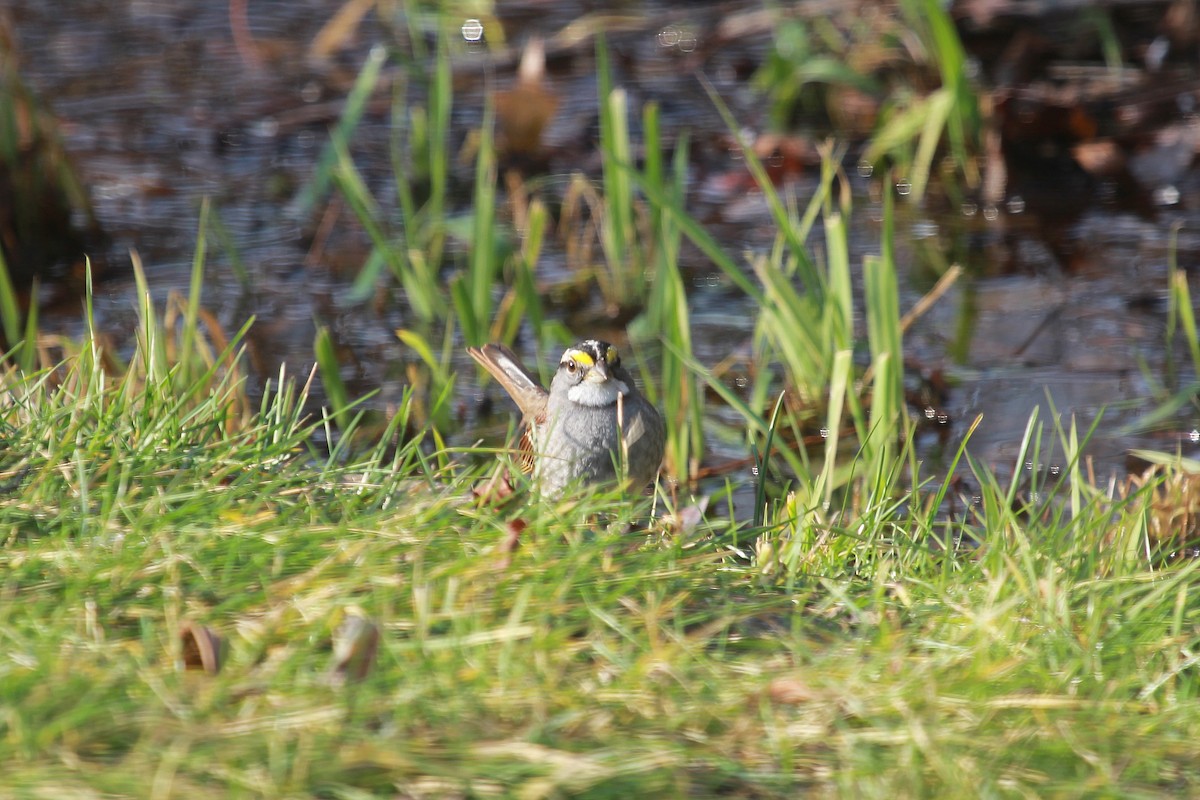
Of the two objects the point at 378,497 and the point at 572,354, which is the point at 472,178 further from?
the point at 378,497

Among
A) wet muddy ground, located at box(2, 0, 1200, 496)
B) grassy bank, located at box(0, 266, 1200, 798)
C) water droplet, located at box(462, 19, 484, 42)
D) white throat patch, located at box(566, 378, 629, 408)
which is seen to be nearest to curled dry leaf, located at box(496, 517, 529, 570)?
grassy bank, located at box(0, 266, 1200, 798)

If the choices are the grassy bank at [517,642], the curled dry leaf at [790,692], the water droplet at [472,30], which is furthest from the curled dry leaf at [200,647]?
the water droplet at [472,30]

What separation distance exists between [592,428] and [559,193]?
3287mm

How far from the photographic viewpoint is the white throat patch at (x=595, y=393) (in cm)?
376

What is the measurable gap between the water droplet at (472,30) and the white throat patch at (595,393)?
499 centimetres

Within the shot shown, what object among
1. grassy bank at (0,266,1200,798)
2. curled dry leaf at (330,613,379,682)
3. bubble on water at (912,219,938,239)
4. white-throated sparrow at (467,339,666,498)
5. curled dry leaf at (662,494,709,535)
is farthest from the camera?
bubble on water at (912,219,938,239)

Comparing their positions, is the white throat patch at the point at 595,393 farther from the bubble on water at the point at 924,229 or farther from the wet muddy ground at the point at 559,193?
the bubble on water at the point at 924,229

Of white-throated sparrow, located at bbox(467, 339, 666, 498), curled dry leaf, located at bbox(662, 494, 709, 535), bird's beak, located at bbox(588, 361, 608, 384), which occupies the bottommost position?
curled dry leaf, located at bbox(662, 494, 709, 535)

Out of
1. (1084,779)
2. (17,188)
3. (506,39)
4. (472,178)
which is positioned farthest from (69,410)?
(506,39)

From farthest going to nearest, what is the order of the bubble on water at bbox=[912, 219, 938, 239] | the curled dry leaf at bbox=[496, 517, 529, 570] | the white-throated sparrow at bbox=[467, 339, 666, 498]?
the bubble on water at bbox=[912, 219, 938, 239] → the white-throated sparrow at bbox=[467, 339, 666, 498] → the curled dry leaf at bbox=[496, 517, 529, 570]

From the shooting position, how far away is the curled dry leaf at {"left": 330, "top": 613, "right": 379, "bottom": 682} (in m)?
2.23

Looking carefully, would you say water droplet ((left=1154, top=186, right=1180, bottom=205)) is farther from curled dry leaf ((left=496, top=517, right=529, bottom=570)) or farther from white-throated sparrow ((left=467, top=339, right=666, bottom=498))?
curled dry leaf ((left=496, top=517, right=529, bottom=570))

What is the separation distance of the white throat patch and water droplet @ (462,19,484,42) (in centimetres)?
499

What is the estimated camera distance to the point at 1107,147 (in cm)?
662
